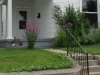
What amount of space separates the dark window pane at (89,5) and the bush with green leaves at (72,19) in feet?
3.11

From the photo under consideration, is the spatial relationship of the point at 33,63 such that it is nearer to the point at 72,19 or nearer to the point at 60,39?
the point at 60,39

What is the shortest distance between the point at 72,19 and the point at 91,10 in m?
1.88

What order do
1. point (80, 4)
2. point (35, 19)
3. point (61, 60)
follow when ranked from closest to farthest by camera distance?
point (61, 60) → point (80, 4) → point (35, 19)

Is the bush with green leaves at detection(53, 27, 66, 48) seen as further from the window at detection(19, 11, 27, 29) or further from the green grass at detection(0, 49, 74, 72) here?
the window at detection(19, 11, 27, 29)

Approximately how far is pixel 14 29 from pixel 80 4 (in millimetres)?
4977

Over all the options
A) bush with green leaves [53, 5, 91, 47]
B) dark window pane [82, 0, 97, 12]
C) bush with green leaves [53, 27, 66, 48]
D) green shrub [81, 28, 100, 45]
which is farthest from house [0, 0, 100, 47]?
green shrub [81, 28, 100, 45]

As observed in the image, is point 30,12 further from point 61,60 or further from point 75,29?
point 61,60

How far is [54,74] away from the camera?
19.9 ft

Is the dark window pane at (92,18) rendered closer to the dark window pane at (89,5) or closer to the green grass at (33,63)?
the dark window pane at (89,5)

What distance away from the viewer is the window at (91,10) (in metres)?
13.5

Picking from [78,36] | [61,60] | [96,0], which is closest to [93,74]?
[61,60]

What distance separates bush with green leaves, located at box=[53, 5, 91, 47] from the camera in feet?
40.2

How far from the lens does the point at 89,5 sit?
535 inches

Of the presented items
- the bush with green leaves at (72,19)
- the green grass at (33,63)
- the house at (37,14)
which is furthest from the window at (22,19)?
the green grass at (33,63)
